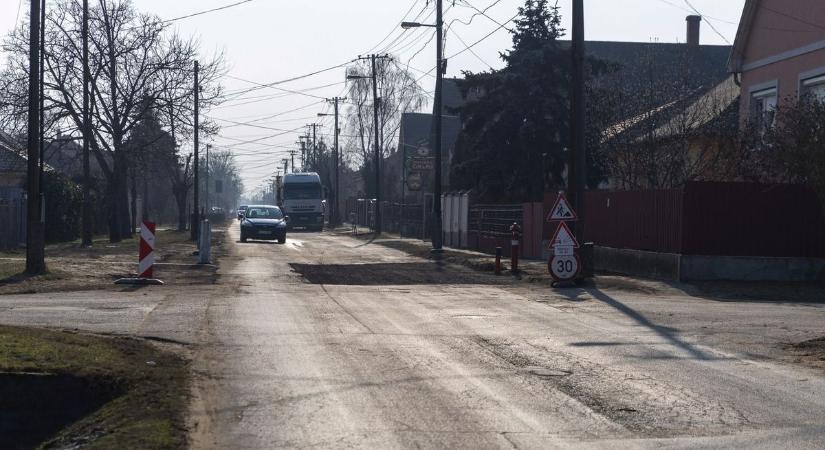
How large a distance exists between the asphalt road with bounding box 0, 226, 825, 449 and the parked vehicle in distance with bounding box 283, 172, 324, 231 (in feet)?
151

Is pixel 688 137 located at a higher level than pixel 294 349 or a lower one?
higher

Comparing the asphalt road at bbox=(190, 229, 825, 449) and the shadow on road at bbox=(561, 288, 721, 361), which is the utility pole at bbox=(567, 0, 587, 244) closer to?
the shadow on road at bbox=(561, 288, 721, 361)

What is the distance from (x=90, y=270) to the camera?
23.6m

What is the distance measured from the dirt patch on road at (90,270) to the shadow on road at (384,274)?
2.53 meters

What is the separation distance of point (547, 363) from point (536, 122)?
27982 mm

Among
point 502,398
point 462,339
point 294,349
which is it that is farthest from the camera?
point 462,339

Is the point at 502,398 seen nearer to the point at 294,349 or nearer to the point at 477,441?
the point at 477,441

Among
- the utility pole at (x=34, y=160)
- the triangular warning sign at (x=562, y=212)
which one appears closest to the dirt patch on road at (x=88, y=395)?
the utility pole at (x=34, y=160)

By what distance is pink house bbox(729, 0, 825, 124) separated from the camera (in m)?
26.8

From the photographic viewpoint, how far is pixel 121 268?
24.8 meters

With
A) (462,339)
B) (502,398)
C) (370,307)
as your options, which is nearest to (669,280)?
(370,307)

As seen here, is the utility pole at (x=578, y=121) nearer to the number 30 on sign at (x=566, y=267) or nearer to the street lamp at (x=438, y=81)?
the number 30 on sign at (x=566, y=267)

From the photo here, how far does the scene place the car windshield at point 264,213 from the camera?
43281mm

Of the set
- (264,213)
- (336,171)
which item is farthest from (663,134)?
(336,171)
